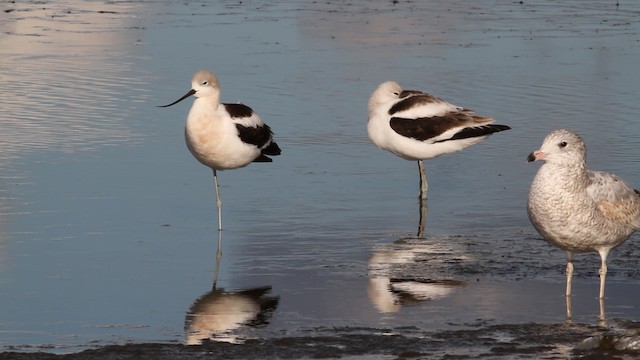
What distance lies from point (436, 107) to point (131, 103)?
4758 millimetres

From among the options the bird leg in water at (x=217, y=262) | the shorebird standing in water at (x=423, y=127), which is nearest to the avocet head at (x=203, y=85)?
the bird leg in water at (x=217, y=262)

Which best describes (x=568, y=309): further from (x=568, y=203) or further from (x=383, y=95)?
(x=383, y=95)

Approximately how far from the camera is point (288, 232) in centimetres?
1179

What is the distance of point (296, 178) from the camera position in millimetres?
13969

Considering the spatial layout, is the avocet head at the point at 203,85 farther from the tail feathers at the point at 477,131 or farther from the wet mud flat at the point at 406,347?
the wet mud flat at the point at 406,347

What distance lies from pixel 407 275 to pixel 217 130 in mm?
3270

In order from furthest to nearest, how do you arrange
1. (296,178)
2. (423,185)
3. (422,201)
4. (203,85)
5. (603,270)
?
(296,178)
(423,185)
(422,201)
(203,85)
(603,270)

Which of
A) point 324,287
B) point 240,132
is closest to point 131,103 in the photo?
point 240,132

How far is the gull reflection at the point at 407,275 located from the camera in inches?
384

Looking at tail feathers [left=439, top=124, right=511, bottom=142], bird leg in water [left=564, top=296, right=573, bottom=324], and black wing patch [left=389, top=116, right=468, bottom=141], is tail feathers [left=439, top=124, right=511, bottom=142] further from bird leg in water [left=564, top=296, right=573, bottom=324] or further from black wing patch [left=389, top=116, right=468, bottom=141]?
bird leg in water [left=564, top=296, right=573, bottom=324]

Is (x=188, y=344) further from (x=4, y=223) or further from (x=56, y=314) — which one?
(x=4, y=223)

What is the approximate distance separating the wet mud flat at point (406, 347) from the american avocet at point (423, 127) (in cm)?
537

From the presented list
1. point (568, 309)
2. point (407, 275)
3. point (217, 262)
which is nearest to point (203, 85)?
point (217, 262)

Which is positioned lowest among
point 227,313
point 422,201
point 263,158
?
point 227,313
